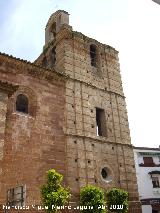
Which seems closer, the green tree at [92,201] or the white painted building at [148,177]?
the green tree at [92,201]

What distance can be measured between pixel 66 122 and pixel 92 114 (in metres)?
2.09

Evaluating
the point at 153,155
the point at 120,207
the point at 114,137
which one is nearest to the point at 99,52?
the point at 114,137

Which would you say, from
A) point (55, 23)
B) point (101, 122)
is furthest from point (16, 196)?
point (55, 23)

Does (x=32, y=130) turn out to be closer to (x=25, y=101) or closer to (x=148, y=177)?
(x=25, y=101)

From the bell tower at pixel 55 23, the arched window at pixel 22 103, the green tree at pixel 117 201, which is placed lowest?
Answer: the green tree at pixel 117 201

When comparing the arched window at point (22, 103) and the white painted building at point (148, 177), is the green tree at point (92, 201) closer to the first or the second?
A: the arched window at point (22, 103)

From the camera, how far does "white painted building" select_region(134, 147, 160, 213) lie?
2642 centimetres

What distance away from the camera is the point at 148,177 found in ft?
91.9

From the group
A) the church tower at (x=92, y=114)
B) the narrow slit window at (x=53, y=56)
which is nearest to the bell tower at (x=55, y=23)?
the church tower at (x=92, y=114)

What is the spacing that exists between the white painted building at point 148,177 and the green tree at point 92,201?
16.2m

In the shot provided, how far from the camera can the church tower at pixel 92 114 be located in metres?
14.0

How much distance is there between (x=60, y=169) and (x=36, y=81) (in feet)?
15.6

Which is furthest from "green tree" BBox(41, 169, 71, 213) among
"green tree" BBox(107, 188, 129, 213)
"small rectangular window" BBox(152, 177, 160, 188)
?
"small rectangular window" BBox(152, 177, 160, 188)

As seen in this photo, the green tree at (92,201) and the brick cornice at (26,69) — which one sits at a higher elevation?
the brick cornice at (26,69)
